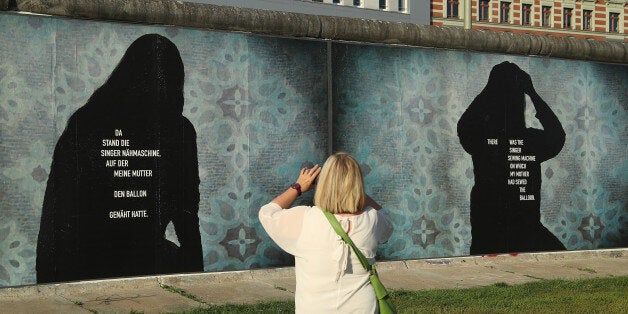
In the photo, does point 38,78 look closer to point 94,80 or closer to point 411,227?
point 94,80

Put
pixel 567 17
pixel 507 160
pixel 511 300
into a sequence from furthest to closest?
pixel 567 17 → pixel 507 160 → pixel 511 300

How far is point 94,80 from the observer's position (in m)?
12.3

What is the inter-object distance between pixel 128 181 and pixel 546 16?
72.9 metres

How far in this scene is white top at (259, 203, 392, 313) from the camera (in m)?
5.86

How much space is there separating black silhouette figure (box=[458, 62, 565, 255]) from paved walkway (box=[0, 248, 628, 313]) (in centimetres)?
31

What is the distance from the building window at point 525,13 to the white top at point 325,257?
75551 mm

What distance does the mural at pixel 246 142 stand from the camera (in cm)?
1195

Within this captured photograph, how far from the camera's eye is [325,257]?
5863mm

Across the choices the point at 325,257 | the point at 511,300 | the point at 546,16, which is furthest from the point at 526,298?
the point at 546,16

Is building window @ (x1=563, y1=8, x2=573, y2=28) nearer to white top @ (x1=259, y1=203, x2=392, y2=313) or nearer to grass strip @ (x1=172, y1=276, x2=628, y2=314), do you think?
grass strip @ (x1=172, y1=276, x2=628, y2=314)

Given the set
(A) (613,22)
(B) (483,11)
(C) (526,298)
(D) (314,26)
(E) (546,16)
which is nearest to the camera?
(C) (526,298)

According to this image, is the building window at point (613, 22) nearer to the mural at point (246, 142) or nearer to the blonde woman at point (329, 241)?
the mural at point (246, 142)

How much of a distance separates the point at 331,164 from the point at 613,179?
39.9 ft

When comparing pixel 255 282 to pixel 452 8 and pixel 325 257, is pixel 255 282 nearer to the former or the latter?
pixel 325 257
